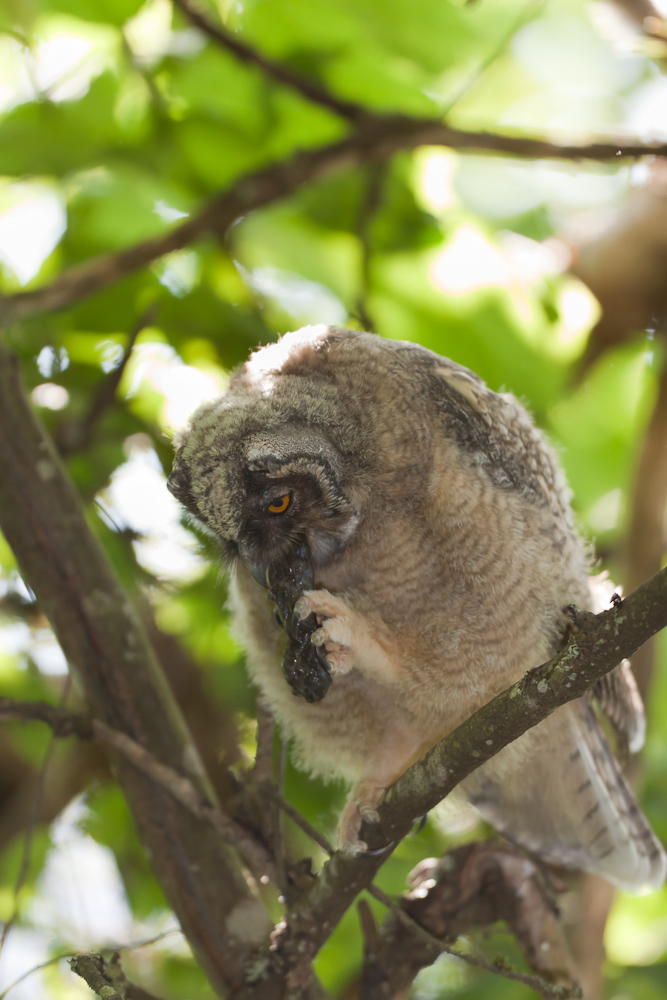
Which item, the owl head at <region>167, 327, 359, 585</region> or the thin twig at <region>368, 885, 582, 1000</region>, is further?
the owl head at <region>167, 327, 359, 585</region>

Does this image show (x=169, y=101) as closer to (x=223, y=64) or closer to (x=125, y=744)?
(x=223, y=64)

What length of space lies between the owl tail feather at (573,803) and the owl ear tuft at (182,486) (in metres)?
0.73

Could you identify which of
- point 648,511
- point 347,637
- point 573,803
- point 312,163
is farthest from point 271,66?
point 573,803

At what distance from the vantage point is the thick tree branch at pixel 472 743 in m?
0.92

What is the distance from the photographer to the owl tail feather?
164 centimetres

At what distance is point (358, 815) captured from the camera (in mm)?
1484

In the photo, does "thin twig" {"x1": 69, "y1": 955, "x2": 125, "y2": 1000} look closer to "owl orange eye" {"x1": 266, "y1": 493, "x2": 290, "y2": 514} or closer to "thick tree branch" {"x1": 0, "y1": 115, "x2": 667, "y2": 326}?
"owl orange eye" {"x1": 266, "y1": 493, "x2": 290, "y2": 514}

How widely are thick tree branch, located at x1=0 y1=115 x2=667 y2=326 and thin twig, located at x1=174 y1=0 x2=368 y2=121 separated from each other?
→ 7 centimetres

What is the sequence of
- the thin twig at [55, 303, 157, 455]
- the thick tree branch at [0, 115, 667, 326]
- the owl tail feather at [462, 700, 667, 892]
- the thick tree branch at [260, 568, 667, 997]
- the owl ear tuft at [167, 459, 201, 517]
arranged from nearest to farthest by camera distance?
1. the thick tree branch at [260, 568, 667, 997]
2. the owl ear tuft at [167, 459, 201, 517]
3. the owl tail feather at [462, 700, 667, 892]
4. the thin twig at [55, 303, 157, 455]
5. the thick tree branch at [0, 115, 667, 326]

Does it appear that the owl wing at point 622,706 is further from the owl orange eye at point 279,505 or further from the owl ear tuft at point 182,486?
the owl ear tuft at point 182,486

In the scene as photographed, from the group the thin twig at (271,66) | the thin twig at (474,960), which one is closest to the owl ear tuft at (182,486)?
the thin twig at (474,960)

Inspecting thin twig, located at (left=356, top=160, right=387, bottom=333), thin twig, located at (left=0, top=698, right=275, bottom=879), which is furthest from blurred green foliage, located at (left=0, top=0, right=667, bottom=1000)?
thin twig, located at (left=0, top=698, right=275, bottom=879)

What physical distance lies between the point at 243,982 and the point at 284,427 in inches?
37.0

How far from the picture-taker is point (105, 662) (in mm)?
1600
